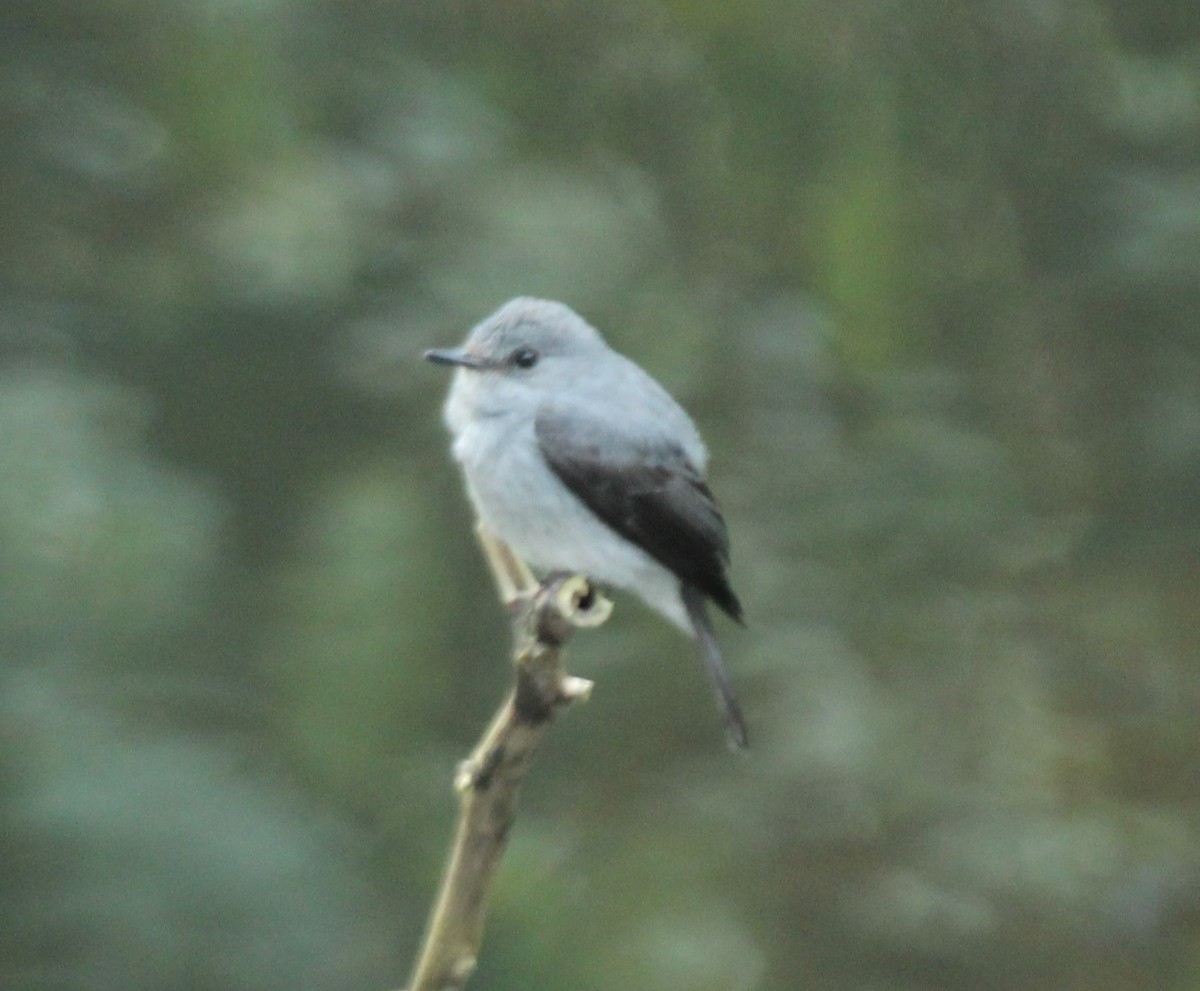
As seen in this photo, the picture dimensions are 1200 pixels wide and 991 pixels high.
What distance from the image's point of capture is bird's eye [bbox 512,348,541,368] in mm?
2217

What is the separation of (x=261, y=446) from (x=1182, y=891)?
4.64ft

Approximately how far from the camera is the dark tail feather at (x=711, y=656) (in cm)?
196

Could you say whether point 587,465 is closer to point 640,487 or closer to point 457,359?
point 640,487

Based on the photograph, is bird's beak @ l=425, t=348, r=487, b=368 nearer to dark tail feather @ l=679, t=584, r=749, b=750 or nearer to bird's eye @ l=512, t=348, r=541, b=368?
bird's eye @ l=512, t=348, r=541, b=368

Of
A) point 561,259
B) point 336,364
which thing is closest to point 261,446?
point 336,364

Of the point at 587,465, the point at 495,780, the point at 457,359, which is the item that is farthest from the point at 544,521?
the point at 495,780

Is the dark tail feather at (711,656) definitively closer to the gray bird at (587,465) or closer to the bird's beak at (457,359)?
the gray bird at (587,465)

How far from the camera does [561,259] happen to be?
2.59 metres

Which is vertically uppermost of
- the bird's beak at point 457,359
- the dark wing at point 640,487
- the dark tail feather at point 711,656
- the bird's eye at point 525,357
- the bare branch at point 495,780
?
the bird's eye at point 525,357

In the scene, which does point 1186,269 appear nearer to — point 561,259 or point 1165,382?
point 1165,382

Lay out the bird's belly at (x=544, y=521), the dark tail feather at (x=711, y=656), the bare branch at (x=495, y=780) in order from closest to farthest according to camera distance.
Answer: the bare branch at (x=495, y=780), the dark tail feather at (x=711, y=656), the bird's belly at (x=544, y=521)

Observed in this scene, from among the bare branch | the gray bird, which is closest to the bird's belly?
the gray bird

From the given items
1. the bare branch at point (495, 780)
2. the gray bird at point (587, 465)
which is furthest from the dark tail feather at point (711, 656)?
the bare branch at point (495, 780)

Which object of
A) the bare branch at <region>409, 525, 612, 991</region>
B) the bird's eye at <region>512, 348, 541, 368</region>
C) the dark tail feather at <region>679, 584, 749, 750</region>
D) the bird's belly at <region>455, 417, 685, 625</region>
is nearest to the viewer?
the bare branch at <region>409, 525, 612, 991</region>
